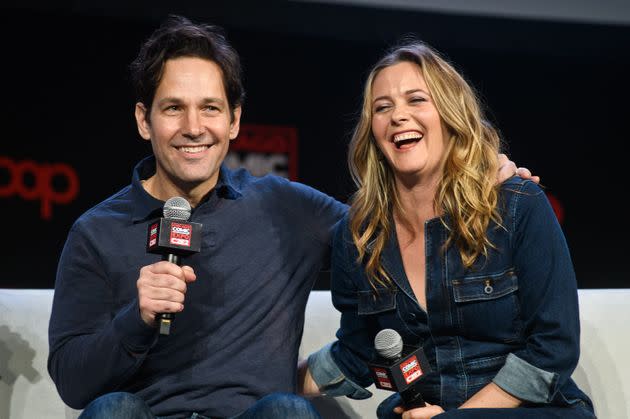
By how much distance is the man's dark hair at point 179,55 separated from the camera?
232 cm

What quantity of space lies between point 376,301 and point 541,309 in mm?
433

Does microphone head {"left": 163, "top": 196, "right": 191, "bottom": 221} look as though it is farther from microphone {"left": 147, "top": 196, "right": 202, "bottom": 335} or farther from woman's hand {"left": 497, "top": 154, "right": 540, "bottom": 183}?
woman's hand {"left": 497, "top": 154, "right": 540, "bottom": 183}

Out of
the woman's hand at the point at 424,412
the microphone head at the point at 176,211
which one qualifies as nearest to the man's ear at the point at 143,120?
the microphone head at the point at 176,211

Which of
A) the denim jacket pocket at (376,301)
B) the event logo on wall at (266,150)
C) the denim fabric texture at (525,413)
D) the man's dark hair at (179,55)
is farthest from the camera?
the event logo on wall at (266,150)

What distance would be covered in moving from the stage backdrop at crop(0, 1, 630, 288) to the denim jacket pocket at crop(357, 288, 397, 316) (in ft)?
9.28

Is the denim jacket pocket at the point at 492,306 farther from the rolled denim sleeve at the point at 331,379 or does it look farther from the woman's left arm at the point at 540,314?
the rolled denim sleeve at the point at 331,379

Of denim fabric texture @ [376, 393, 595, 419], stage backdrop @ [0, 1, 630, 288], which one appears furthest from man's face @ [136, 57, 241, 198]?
stage backdrop @ [0, 1, 630, 288]

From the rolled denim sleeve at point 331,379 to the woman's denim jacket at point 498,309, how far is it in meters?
0.15

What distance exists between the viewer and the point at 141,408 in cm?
192

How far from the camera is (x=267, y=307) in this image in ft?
7.39

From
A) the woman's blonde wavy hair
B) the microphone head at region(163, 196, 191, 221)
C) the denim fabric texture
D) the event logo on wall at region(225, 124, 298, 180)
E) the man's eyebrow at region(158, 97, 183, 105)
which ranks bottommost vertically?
the denim fabric texture

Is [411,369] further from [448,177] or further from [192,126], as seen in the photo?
[192,126]

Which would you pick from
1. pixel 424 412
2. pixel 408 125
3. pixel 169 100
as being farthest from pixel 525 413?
pixel 169 100

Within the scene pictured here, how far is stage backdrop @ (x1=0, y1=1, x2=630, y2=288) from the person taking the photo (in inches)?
191
